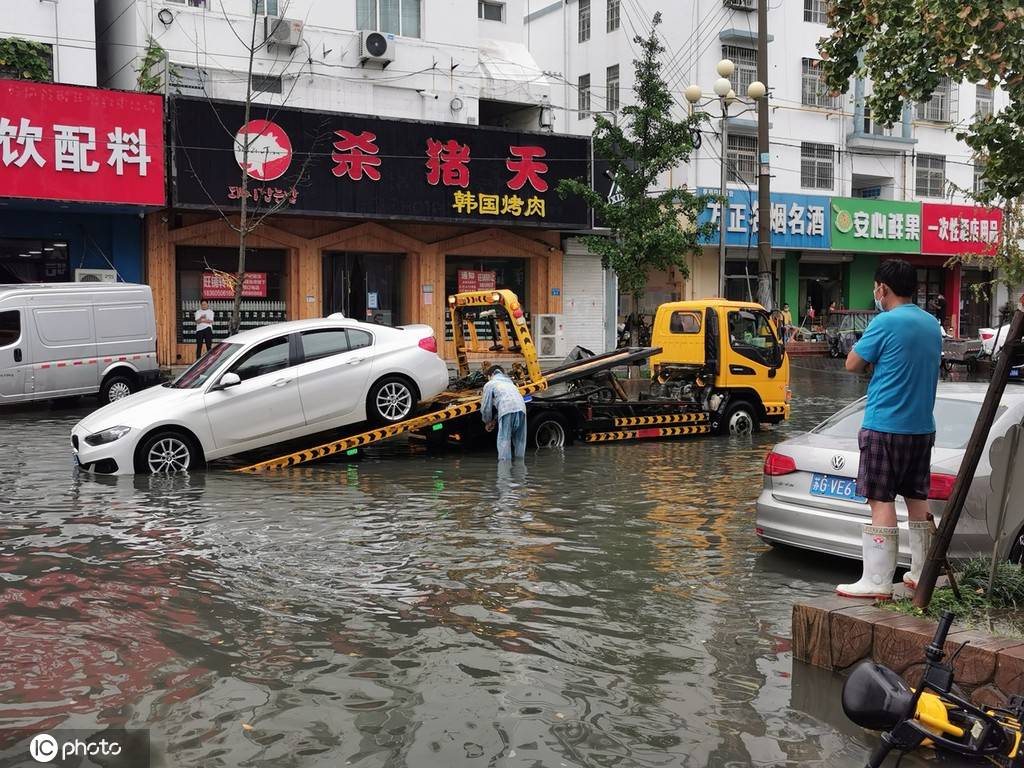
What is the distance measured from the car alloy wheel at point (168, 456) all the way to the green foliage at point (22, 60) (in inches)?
544

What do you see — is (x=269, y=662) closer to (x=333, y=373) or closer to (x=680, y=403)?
(x=333, y=373)

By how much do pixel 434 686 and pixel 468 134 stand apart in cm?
2157

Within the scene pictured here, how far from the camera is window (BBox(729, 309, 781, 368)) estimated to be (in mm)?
16219

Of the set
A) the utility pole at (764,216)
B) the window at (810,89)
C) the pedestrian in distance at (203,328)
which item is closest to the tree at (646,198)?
the utility pole at (764,216)

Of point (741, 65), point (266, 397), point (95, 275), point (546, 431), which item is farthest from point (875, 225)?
point (266, 397)

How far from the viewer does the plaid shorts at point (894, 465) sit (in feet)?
18.7

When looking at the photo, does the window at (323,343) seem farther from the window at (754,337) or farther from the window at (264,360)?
the window at (754,337)

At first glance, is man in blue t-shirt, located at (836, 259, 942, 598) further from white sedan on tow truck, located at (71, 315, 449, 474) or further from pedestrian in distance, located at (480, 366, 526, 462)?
white sedan on tow truck, located at (71, 315, 449, 474)

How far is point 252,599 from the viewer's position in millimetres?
6766

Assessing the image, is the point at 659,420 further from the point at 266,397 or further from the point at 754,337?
the point at 266,397

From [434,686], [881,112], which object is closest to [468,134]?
[881,112]

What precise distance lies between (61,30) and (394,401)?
15.2 m

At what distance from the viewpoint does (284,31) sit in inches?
990

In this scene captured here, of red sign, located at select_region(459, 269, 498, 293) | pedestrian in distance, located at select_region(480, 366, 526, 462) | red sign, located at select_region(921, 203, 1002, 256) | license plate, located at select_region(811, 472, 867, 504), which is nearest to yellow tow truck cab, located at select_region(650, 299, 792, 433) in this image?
pedestrian in distance, located at select_region(480, 366, 526, 462)
